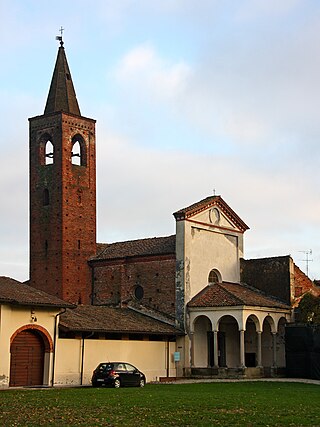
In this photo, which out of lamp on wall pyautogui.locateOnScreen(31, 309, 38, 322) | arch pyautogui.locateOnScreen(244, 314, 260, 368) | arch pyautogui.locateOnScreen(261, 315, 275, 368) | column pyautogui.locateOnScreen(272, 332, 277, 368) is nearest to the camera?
lamp on wall pyautogui.locateOnScreen(31, 309, 38, 322)

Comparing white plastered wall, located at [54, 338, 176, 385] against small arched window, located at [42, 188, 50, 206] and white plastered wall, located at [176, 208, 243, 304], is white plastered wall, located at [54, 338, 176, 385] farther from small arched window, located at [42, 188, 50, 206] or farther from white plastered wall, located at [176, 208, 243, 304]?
small arched window, located at [42, 188, 50, 206]

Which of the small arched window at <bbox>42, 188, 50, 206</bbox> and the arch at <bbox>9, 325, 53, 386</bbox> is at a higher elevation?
the small arched window at <bbox>42, 188, 50, 206</bbox>

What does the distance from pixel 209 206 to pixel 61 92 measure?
12.2 meters

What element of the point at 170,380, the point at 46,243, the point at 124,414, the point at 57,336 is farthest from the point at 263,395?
the point at 46,243

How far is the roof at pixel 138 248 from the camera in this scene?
44594 millimetres

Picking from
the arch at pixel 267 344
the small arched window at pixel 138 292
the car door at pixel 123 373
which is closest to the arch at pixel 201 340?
the small arched window at pixel 138 292

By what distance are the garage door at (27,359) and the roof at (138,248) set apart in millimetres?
11943

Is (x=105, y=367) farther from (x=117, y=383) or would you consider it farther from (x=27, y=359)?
(x=27, y=359)

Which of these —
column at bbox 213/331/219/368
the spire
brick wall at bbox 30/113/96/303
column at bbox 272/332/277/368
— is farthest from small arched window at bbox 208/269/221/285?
the spire

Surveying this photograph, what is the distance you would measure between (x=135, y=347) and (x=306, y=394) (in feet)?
45.3

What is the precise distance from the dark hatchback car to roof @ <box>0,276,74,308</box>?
12.0 feet

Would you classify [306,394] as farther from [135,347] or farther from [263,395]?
[135,347]

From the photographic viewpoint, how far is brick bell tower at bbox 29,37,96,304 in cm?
4569

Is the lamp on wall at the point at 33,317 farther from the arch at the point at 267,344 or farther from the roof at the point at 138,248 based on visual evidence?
the arch at the point at 267,344
